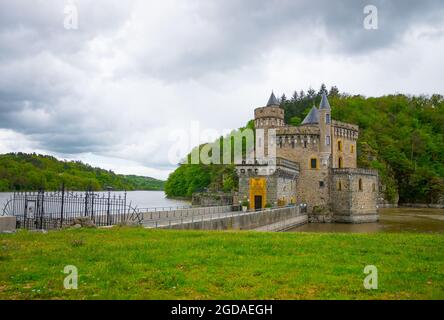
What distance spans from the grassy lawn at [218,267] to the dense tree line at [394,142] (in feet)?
188

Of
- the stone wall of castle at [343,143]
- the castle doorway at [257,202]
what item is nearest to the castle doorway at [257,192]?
the castle doorway at [257,202]

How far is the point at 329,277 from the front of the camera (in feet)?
29.2

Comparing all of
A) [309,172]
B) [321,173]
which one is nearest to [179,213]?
[309,172]

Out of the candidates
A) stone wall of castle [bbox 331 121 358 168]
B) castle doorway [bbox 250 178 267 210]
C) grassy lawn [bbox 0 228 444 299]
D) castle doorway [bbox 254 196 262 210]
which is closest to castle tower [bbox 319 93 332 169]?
stone wall of castle [bbox 331 121 358 168]

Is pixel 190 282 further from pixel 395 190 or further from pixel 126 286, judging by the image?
pixel 395 190

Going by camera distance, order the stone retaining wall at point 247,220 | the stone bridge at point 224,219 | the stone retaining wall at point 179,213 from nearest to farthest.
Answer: the stone retaining wall at point 247,220, the stone bridge at point 224,219, the stone retaining wall at point 179,213

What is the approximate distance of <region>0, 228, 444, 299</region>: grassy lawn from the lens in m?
7.81

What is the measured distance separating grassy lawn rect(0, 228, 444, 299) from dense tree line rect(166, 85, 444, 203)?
57.3m

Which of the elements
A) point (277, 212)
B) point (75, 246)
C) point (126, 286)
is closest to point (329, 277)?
point (126, 286)

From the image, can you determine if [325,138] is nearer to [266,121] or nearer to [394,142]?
[266,121]

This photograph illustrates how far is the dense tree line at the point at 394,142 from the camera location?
81000mm

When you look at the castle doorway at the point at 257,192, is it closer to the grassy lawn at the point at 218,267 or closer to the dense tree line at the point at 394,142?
the grassy lawn at the point at 218,267

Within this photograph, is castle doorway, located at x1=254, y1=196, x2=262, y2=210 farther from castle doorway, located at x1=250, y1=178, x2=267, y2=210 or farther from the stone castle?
the stone castle

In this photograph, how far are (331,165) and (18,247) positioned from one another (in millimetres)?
41783
